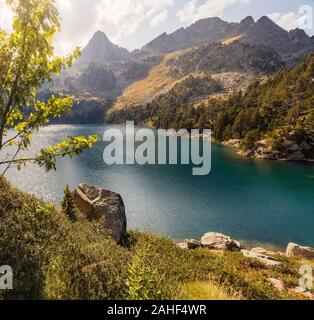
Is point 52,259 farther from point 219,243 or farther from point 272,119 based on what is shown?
point 272,119

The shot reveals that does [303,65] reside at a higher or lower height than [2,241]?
higher

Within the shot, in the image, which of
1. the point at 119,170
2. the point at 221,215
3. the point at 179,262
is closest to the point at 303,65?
the point at 119,170

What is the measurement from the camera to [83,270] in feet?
35.8

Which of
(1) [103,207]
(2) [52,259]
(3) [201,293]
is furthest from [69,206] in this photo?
(3) [201,293]

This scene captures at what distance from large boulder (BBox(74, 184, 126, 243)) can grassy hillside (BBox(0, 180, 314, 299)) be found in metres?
5.31

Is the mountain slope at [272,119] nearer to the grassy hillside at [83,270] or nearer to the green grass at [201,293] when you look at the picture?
the grassy hillside at [83,270]

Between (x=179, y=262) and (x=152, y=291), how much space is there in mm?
7060

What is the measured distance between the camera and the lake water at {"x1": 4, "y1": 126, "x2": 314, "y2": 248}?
1559 inches

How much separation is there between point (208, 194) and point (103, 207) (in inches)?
1304

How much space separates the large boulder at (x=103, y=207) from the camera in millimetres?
23450

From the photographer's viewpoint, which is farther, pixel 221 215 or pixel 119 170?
pixel 119 170

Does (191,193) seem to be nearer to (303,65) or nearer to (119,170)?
(119,170)

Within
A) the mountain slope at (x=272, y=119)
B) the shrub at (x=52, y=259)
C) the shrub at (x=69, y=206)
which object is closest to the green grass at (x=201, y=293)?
the shrub at (x=52, y=259)
